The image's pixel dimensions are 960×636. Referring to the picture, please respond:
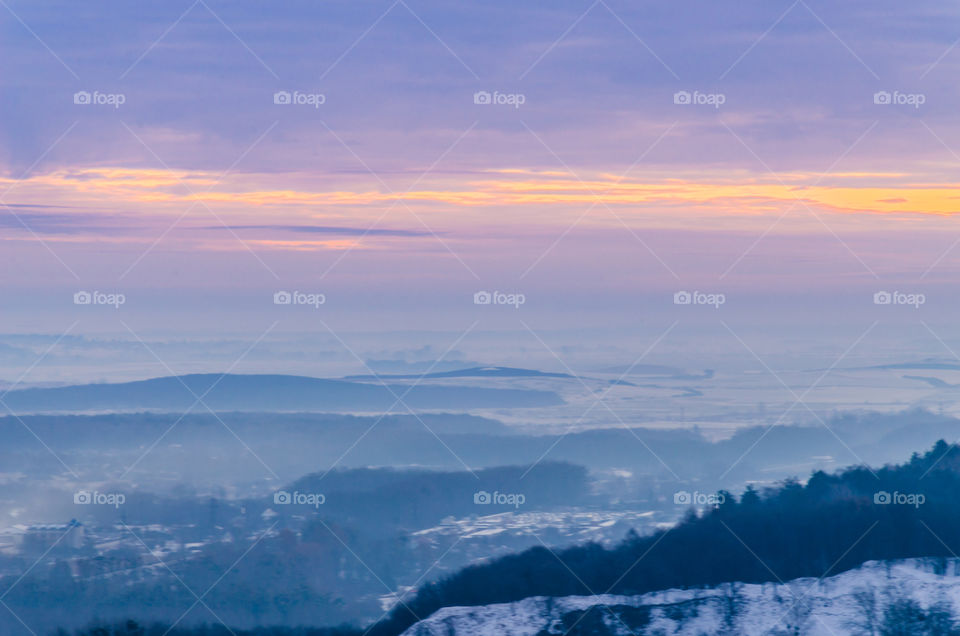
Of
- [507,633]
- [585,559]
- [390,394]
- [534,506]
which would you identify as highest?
[390,394]

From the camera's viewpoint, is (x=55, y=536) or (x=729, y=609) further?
(x=55, y=536)

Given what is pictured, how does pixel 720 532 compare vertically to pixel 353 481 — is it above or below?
below

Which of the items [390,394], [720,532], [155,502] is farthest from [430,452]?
[720,532]

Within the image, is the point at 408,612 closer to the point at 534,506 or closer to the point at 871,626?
the point at 534,506

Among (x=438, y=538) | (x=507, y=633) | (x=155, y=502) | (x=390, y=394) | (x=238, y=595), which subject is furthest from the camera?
(x=390, y=394)

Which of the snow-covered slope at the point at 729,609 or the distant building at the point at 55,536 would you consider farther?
the distant building at the point at 55,536

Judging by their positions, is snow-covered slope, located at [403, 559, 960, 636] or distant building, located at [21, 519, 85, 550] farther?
distant building, located at [21, 519, 85, 550]

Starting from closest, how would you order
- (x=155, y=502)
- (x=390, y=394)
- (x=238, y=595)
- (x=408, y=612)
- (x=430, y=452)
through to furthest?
(x=408, y=612) → (x=238, y=595) → (x=155, y=502) → (x=430, y=452) → (x=390, y=394)

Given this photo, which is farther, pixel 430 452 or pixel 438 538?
pixel 430 452
